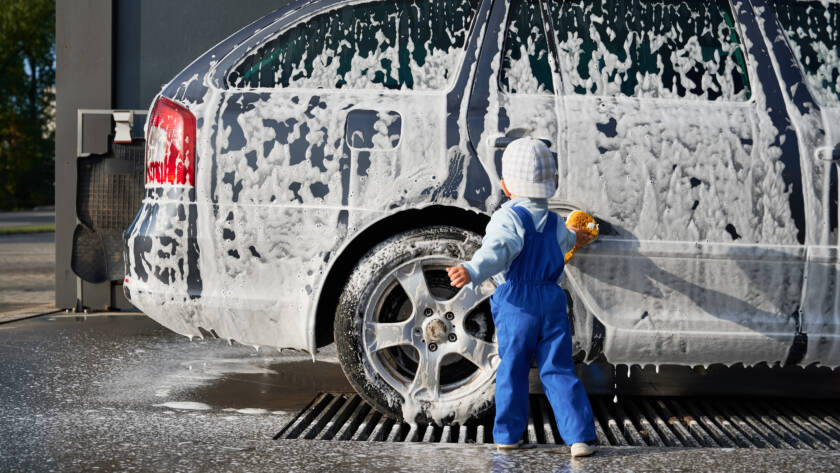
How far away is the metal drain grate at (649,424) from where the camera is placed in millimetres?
3500

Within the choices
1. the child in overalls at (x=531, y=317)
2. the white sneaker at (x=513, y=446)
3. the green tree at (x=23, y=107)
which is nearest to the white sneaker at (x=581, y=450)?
the child in overalls at (x=531, y=317)

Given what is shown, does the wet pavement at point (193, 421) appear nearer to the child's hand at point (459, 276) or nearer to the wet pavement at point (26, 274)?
the child's hand at point (459, 276)

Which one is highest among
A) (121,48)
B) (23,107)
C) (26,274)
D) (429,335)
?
(23,107)

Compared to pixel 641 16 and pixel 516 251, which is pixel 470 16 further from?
pixel 516 251

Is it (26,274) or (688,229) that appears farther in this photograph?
(26,274)

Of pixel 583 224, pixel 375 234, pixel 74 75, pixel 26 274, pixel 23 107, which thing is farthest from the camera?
pixel 23 107

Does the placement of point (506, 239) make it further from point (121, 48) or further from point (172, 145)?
point (121, 48)

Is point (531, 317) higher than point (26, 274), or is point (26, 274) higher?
point (531, 317)

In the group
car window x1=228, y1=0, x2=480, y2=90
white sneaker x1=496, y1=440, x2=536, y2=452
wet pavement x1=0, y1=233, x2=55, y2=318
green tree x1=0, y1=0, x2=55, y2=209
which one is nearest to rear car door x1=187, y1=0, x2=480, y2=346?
car window x1=228, y1=0, x2=480, y2=90

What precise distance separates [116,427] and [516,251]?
5.53 feet

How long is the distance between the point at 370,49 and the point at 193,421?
63.6 inches

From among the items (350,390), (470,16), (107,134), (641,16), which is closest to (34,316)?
(107,134)

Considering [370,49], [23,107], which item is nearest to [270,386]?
[370,49]

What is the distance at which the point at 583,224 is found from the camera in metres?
3.45
